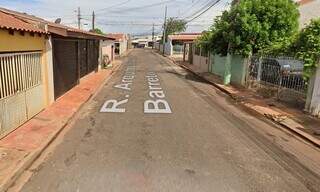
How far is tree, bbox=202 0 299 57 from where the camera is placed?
16.3m

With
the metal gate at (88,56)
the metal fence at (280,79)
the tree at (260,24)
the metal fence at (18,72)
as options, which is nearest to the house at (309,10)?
the tree at (260,24)

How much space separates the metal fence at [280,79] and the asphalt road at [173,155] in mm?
2893

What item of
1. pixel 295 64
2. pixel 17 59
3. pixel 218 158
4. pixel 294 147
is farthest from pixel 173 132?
pixel 295 64

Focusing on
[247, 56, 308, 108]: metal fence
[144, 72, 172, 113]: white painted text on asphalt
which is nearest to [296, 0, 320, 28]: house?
[247, 56, 308, 108]: metal fence

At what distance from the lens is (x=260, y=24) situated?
16312 millimetres

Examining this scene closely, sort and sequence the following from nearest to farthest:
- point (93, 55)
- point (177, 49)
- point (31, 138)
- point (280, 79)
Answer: point (31, 138) < point (280, 79) < point (93, 55) < point (177, 49)

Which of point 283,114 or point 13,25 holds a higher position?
point 13,25

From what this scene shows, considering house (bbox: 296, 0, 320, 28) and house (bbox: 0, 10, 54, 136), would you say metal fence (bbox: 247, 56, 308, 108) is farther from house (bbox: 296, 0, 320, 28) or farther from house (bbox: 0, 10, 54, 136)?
house (bbox: 0, 10, 54, 136)

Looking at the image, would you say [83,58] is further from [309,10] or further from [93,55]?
[309,10]

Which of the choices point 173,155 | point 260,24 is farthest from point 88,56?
point 173,155

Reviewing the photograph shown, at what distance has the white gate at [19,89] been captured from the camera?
7.35 m

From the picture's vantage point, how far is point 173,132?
327 inches

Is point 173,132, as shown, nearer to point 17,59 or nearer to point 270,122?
point 270,122

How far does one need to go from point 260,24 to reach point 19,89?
42.6ft
